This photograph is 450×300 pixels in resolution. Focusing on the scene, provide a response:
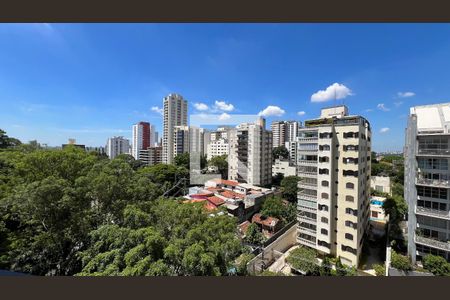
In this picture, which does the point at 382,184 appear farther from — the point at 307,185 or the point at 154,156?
the point at 154,156

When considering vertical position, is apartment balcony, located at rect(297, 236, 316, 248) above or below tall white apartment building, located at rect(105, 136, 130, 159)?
below

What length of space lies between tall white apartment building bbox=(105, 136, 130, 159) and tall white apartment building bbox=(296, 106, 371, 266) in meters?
28.8

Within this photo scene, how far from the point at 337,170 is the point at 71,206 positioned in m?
6.26

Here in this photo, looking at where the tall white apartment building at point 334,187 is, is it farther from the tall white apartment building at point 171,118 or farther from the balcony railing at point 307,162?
the tall white apartment building at point 171,118

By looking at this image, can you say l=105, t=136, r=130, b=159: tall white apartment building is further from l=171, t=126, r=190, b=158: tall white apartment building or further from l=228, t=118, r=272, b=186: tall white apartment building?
l=228, t=118, r=272, b=186: tall white apartment building

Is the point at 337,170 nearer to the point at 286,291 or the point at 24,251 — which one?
the point at 286,291

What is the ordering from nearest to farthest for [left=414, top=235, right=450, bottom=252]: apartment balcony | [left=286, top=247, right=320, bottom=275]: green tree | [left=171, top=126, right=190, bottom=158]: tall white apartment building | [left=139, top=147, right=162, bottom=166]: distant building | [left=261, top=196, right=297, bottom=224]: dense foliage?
[left=414, top=235, right=450, bottom=252]: apartment balcony, [left=286, top=247, right=320, bottom=275]: green tree, [left=261, top=196, right=297, bottom=224]: dense foliage, [left=171, top=126, right=190, bottom=158]: tall white apartment building, [left=139, top=147, right=162, bottom=166]: distant building

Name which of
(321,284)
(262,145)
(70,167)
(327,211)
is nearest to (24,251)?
(70,167)

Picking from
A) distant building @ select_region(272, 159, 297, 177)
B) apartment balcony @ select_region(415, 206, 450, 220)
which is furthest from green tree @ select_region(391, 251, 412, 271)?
distant building @ select_region(272, 159, 297, 177)

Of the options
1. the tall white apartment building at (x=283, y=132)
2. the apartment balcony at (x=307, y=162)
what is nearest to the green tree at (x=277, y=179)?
the apartment balcony at (x=307, y=162)

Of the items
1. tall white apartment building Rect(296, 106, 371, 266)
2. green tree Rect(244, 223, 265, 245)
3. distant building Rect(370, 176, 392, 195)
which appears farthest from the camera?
distant building Rect(370, 176, 392, 195)

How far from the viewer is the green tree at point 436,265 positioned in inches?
158

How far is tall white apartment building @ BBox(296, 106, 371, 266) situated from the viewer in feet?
17.6

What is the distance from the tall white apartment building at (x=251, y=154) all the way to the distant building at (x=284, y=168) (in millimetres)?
2336
